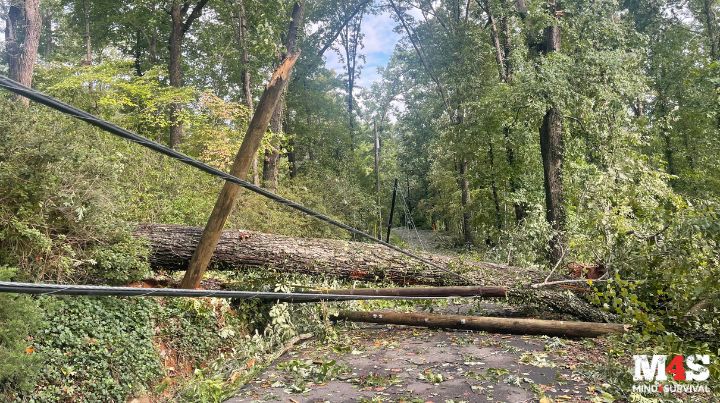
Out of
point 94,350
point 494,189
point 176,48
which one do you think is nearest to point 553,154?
point 494,189

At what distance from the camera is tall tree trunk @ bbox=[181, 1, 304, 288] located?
5004mm

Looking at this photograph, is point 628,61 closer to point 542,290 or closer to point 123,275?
point 542,290

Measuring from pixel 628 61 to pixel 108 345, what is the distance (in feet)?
36.7

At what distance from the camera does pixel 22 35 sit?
8.80 metres

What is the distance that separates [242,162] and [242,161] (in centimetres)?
1

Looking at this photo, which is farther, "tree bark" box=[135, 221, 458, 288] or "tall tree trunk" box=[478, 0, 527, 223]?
"tall tree trunk" box=[478, 0, 527, 223]

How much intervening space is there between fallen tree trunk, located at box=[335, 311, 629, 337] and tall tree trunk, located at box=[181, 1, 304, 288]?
6.79 feet

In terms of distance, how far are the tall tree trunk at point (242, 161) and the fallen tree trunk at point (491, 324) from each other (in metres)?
2.07

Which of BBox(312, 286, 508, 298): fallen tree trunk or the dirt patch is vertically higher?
BBox(312, 286, 508, 298): fallen tree trunk

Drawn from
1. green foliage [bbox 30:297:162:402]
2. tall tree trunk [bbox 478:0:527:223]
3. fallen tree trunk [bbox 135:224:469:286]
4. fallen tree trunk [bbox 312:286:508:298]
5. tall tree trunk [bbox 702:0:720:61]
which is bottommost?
green foliage [bbox 30:297:162:402]

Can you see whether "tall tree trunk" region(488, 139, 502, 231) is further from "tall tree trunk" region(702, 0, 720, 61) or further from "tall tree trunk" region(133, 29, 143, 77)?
"tall tree trunk" region(133, 29, 143, 77)

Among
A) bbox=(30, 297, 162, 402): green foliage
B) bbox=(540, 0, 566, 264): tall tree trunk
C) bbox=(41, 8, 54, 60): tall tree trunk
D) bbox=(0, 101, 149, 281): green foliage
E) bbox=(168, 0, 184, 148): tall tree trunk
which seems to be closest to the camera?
bbox=(30, 297, 162, 402): green foliage

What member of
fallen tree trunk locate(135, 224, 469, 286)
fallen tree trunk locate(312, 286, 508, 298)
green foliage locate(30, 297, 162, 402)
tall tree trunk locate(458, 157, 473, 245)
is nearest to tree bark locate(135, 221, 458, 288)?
fallen tree trunk locate(135, 224, 469, 286)

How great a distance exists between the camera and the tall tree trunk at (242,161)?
16.4ft
